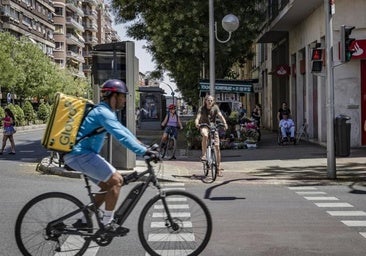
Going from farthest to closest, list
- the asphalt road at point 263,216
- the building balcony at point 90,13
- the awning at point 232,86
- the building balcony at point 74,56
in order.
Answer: the building balcony at point 90,13 → the building balcony at point 74,56 → the awning at point 232,86 → the asphalt road at point 263,216

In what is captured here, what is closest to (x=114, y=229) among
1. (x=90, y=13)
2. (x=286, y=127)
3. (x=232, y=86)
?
(x=232, y=86)

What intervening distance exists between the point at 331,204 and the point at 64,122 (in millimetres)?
5506

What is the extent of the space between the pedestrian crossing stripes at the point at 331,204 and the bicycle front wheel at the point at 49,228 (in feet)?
11.5

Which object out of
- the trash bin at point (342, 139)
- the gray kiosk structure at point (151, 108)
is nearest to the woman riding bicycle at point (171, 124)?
the trash bin at point (342, 139)

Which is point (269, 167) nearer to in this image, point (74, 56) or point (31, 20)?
point (31, 20)

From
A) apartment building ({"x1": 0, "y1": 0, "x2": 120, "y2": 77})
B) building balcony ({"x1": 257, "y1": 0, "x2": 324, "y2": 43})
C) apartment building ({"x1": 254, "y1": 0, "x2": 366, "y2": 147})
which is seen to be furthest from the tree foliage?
apartment building ({"x1": 0, "y1": 0, "x2": 120, "y2": 77})

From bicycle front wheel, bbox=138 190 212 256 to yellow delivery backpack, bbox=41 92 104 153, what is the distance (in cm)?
94

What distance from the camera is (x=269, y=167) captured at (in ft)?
51.4

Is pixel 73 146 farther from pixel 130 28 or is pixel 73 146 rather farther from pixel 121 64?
pixel 130 28

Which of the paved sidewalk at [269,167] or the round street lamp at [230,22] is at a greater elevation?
the round street lamp at [230,22]

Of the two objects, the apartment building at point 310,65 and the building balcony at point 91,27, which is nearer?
the apartment building at point 310,65

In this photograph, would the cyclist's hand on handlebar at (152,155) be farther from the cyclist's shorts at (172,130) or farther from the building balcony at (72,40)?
the building balcony at (72,40)

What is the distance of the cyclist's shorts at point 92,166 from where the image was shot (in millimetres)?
5605

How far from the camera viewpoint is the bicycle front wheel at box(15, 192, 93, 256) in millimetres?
5668
